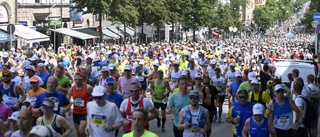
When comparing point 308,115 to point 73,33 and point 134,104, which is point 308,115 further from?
point 73,33

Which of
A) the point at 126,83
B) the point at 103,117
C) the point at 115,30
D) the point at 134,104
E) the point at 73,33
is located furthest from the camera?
the point at 115,30

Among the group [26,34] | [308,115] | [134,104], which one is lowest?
[308,115]

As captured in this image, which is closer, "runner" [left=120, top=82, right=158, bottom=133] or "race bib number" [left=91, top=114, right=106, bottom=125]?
"race bib number" [left=91, top=114, right=106, bottom=125]

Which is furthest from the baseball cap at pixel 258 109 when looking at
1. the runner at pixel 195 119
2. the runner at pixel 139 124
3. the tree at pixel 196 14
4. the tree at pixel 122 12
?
the tree at pixel 196 14

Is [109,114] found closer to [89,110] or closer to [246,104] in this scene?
[89,110]

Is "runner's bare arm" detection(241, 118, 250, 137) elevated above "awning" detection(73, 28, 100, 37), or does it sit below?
below

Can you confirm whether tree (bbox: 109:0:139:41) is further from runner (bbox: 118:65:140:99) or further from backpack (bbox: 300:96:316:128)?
backpack (bbox: 300:96:316:128)

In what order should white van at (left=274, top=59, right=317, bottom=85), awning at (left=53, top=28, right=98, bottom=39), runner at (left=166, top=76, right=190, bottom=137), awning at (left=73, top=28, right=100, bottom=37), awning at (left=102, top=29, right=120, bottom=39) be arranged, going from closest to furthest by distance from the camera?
runner at (left=166, top=76, right=190, bottom=137) → white van at (left=274, top=59, right=317, bottom=85) → awning at (left=53, top=28, right=98, bottom=39) → awning at (left=73, top=28, right=100, bottom=37) → awning at (left=102, top=29, right=120, bottom=39)

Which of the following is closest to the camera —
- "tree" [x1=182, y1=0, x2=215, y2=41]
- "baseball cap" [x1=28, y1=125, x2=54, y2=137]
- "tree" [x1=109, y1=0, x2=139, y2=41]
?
"baseball cap" [x1=28, y1=125, x2=54, y2=137]

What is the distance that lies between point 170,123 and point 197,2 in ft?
185

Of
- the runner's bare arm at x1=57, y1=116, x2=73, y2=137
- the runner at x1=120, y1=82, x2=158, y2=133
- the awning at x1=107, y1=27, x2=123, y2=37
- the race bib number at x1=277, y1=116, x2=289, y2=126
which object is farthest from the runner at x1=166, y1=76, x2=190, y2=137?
the awning at x1=107, y1=27, x2=123, y2=37

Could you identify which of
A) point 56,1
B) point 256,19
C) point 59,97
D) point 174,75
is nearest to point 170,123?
point 174,75

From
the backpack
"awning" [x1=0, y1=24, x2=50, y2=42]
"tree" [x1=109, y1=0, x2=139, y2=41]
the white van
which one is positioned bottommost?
the backpack

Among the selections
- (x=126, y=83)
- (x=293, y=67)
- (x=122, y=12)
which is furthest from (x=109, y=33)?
(x=126, y=83)
